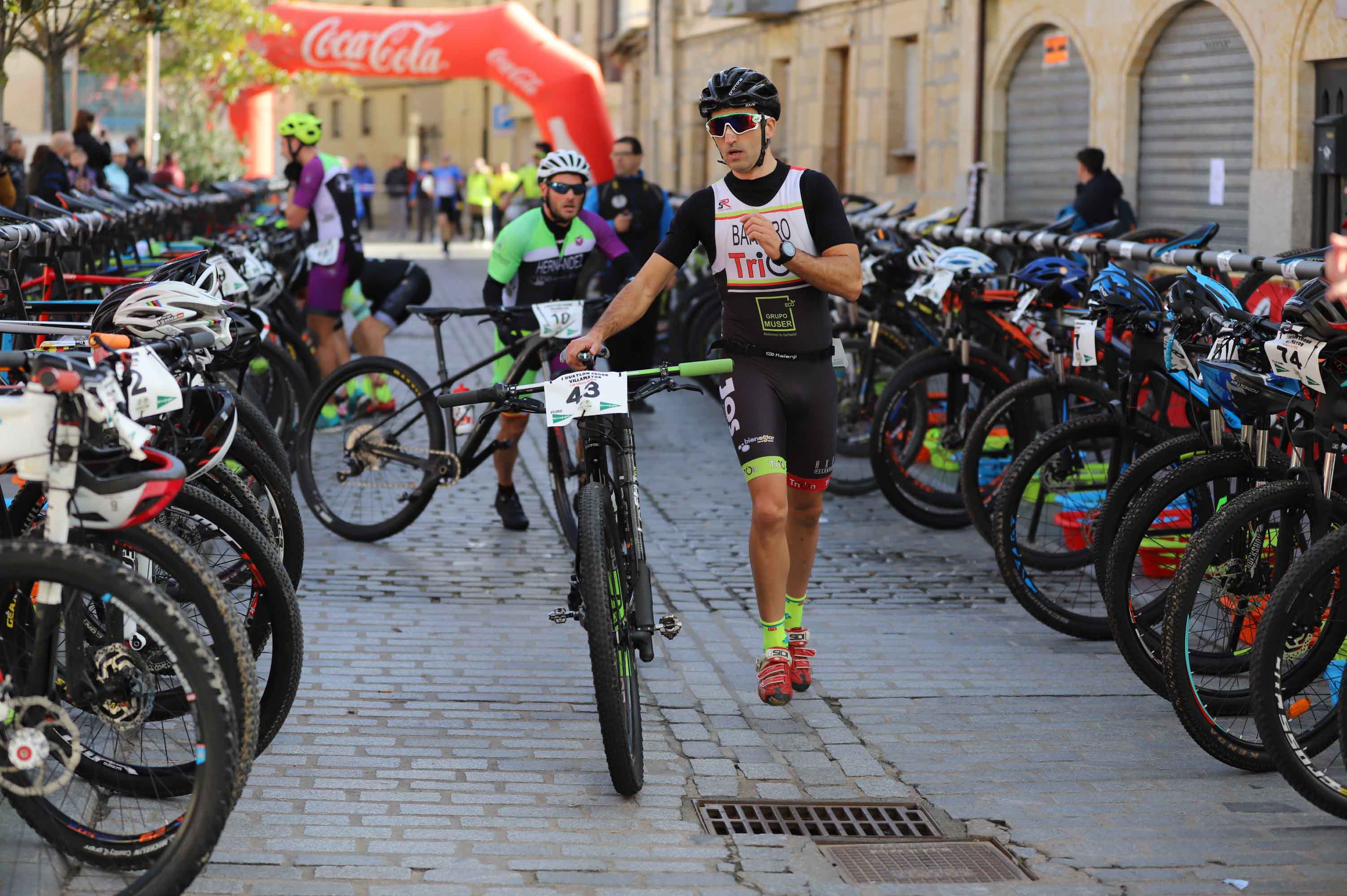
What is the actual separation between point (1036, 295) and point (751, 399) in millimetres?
2555

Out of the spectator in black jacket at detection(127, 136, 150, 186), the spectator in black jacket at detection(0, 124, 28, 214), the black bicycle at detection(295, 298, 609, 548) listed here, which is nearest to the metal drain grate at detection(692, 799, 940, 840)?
the black bicycle at detection(295, 298, 609, 548)

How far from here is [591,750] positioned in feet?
17.8

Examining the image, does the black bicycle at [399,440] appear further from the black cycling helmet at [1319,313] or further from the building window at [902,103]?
the building window at [902,103]

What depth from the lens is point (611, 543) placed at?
506 cm

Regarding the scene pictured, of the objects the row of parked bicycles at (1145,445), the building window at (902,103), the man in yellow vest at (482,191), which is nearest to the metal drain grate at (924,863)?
the row of parked bicycles at (1145,445)

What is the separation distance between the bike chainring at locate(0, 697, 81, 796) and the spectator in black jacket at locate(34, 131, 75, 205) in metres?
12.0

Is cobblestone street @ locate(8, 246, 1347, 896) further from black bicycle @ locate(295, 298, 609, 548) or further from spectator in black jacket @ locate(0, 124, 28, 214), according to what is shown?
spectator in black jacket @ locate(0, 124, 28, 214)

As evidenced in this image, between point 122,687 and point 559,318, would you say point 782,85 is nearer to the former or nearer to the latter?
point 559,318

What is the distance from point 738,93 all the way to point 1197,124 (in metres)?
10.2

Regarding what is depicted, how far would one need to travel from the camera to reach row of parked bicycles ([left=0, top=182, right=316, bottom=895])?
12.5ft

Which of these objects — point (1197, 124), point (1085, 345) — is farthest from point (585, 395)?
point (1197, 124)

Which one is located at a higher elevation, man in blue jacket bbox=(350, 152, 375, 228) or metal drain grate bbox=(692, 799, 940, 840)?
man in blue jacket bbox=(350, 152, 375, 228)

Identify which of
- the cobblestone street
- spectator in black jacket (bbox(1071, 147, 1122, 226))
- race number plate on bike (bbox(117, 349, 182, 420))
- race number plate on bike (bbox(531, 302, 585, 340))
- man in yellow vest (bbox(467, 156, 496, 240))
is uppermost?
man in yellow vest (bbox(467, 156, 496, 240))

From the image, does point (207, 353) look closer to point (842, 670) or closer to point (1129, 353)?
point (842, 670)
